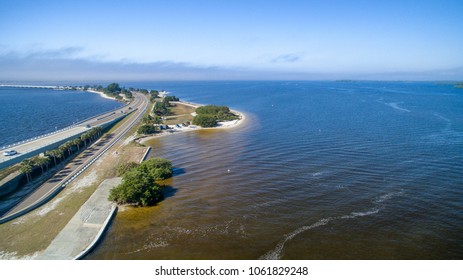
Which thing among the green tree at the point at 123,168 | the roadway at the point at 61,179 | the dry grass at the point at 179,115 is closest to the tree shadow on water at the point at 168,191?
the green tree at the point at 123,168

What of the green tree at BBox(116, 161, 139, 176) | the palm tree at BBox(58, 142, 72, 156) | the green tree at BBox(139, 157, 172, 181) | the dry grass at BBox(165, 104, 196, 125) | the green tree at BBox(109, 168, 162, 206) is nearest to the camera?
the green tree at BBox(109, 168, 162, 206)

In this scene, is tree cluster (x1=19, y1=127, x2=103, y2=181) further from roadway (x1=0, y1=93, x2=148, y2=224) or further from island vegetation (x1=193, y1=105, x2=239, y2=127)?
island vegetation (x1=193, y1=105, x2=239, y2=127)

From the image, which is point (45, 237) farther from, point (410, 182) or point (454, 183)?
point (454, 183)

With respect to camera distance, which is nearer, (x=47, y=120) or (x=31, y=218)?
(x=31, y=218)

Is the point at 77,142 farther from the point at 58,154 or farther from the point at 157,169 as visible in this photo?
the point at 157,169

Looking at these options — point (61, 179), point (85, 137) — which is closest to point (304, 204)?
point (61, 179)

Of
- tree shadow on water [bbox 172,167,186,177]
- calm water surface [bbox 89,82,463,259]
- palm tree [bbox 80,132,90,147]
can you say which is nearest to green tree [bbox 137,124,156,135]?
calm water surface [bbox 89,82,463,259]

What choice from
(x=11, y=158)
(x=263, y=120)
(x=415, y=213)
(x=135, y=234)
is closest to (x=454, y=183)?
(x=415, y=213)
